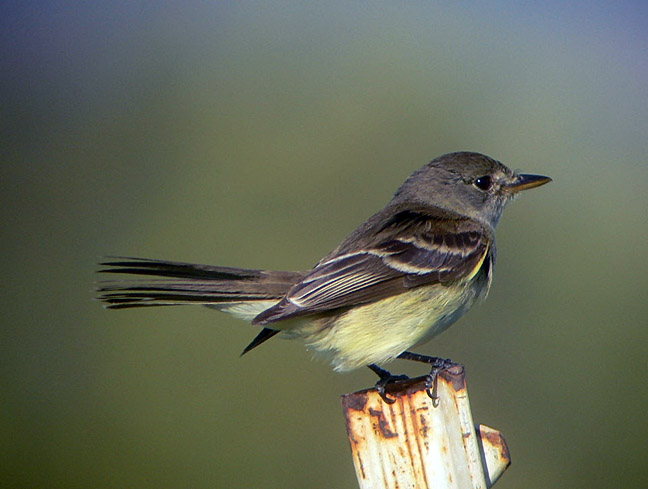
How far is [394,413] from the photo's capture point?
8.18 ft

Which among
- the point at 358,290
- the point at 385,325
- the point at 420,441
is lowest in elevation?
the point at 420,441

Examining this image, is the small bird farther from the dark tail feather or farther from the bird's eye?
the bird's eye

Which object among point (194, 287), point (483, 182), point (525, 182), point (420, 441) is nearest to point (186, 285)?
point (194, 287)

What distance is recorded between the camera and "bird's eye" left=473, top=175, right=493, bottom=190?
459cm

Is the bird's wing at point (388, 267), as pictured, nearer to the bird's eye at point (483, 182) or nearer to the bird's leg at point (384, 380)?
the bird's leg at point (384, 380)

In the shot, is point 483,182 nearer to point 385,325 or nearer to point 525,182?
point 525,182

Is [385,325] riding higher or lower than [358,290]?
lower

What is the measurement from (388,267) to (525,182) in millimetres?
1350

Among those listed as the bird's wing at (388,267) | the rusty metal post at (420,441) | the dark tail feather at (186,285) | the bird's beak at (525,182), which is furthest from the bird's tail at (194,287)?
the bird's beak at (525,182)

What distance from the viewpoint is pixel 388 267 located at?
370cm

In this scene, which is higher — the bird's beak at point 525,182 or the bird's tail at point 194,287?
the bird's beak at point 525,182

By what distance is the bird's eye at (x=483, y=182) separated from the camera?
4586 mm

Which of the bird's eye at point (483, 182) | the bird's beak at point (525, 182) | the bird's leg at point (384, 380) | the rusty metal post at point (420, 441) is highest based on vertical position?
the bird's eye at point (483, 182)

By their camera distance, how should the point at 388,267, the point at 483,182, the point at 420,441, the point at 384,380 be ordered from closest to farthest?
the point at 420,441, the point at 384,380, the point at 388,267, the point at 483,182
